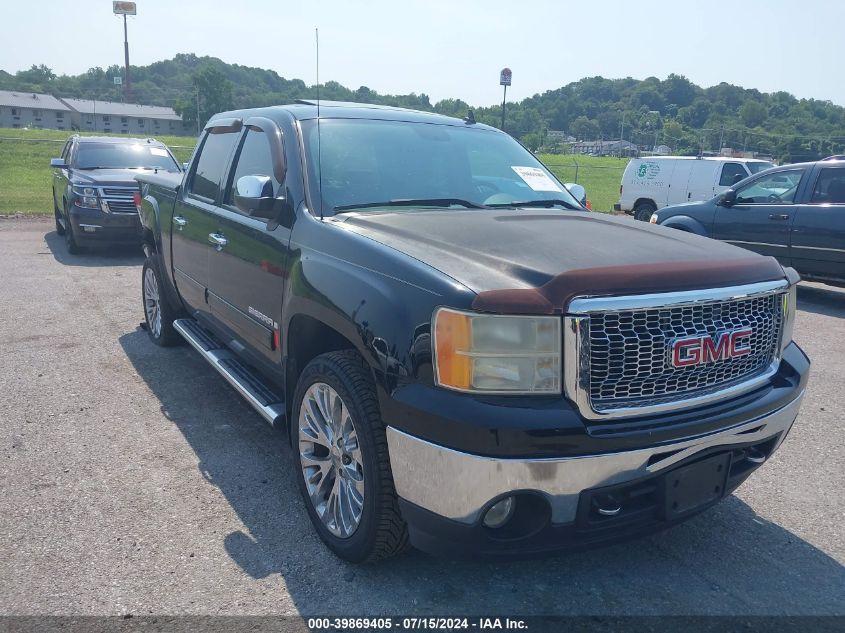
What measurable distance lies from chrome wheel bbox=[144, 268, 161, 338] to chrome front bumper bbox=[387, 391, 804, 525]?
4.15 m

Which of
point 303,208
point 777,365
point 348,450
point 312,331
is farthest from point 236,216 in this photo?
point 777,365

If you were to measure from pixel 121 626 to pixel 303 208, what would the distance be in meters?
1.92

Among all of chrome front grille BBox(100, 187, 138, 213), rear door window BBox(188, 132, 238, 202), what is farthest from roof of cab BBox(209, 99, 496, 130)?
chrome front grille BBox(100, 187, 138, 213)

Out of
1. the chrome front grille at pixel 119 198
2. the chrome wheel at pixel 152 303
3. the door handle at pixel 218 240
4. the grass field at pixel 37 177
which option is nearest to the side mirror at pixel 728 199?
the chrome wheel at pixel 152 303

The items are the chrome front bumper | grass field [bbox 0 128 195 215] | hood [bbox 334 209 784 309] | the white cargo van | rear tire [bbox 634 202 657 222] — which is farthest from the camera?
rear tire [bbox 634 202 657 222]

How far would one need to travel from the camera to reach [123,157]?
1229cm

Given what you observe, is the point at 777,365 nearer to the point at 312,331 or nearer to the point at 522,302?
the point at 522,302

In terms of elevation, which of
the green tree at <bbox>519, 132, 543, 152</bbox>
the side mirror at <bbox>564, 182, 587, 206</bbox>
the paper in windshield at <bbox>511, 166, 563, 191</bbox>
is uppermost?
the green tree at <bbox>519, 132, 543, 152</bbox>

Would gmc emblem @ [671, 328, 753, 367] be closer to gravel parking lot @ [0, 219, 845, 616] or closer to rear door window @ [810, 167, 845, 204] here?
gravel parking lot @ [0, 219, 845, 616]

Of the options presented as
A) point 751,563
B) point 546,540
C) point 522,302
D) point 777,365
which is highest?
point 522,302

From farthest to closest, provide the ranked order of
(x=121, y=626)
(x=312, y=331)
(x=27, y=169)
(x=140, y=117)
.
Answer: (x=140, y=117) < (x=27, y=169) < (x=312, y=331) < (x=121, y=626)

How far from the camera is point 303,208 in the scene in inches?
135

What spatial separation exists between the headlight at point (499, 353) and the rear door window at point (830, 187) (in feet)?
26.7

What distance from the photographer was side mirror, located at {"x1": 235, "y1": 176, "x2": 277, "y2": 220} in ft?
11.4
